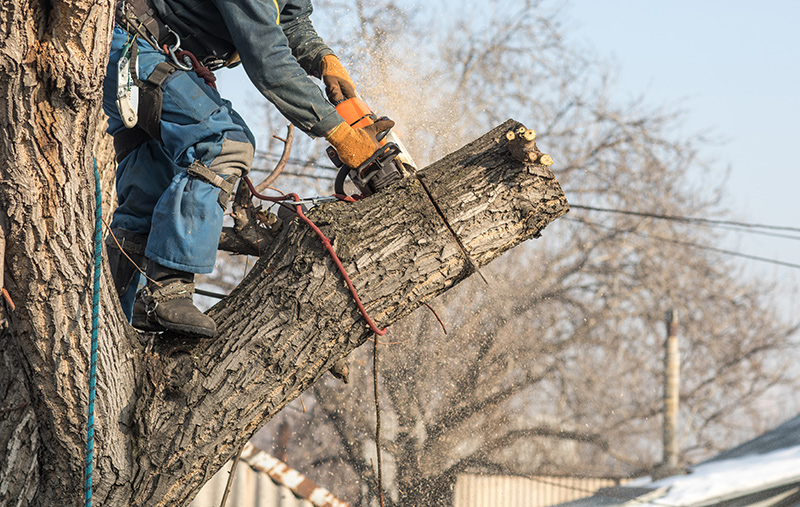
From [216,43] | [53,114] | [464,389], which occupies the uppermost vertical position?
[464,389]

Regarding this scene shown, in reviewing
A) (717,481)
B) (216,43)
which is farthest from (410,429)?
(216,43)

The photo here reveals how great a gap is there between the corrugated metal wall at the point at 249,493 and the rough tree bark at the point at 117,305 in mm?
3841

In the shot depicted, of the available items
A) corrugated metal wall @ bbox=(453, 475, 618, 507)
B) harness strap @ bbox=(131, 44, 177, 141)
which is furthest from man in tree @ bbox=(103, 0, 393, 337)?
corrugated metal wall @ bbox=(453, 475, 618, 507)

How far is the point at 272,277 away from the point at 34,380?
2.01 ft

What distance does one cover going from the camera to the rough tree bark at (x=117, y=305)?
4.89ft

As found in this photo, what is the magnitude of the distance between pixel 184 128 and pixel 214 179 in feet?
0.60

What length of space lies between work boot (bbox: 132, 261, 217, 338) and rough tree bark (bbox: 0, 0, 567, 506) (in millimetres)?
64

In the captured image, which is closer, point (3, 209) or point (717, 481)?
point (3, 209)

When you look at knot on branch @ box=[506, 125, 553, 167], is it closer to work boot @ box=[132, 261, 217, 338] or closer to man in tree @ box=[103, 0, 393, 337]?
man in tree @ box=[103, 0, 393, 337]

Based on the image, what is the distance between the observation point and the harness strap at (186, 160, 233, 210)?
1982 mm

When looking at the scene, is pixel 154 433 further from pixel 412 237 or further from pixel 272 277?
pixel 412 237

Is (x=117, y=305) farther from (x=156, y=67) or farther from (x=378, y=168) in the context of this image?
(x=378, y=168)

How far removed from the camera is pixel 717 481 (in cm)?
680

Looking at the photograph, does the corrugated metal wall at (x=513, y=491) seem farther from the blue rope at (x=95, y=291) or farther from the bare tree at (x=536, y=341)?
the blue rope at (x=95, y=291)
